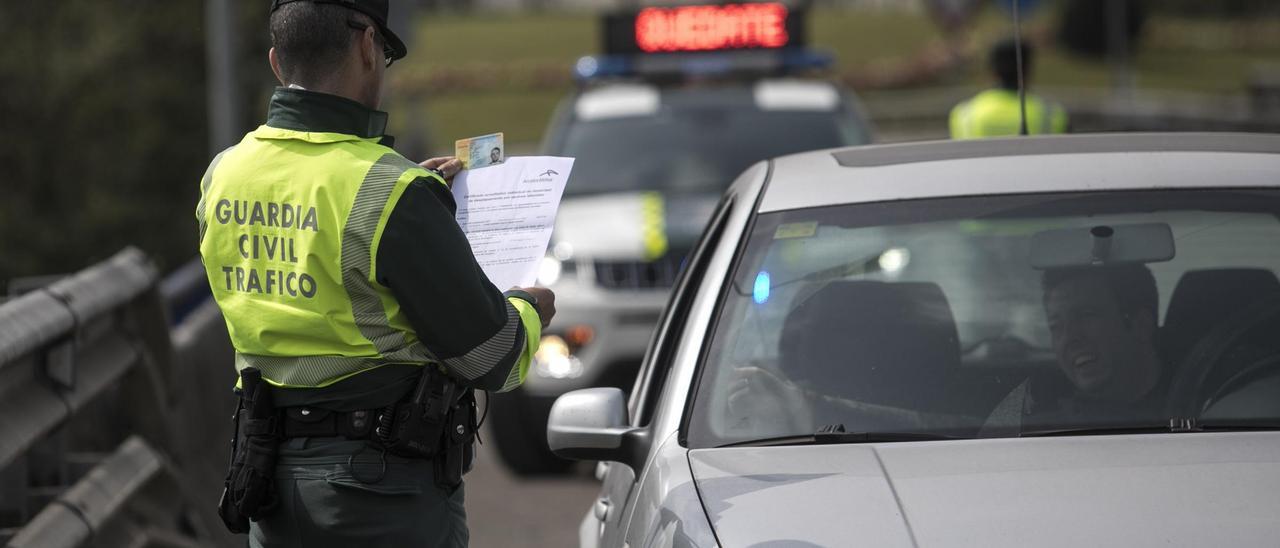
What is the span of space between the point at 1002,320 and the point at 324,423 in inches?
61.7

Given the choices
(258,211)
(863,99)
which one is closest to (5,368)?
(258,211)

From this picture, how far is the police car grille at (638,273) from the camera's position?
8664mm

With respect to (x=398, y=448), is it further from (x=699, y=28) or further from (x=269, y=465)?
(x=699, y=28)

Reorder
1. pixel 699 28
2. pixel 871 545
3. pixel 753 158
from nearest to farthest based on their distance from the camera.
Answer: pixel 871 545
pixel 753 158
pixel 699 28

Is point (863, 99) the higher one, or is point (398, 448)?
point (398, 448)

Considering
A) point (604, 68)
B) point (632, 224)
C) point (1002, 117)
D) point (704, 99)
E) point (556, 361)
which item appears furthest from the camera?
point (604, 68)

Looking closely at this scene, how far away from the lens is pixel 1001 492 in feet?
10.8

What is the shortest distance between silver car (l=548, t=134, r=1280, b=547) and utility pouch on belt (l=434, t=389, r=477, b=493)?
33 cm

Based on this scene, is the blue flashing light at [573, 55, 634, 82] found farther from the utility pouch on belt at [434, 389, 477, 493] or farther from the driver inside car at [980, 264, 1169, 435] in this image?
the utility pouch on belt at [434, 389, 477, 493]

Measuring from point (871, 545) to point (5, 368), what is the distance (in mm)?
2637

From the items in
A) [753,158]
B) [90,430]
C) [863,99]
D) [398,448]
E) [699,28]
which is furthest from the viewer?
[863,99]

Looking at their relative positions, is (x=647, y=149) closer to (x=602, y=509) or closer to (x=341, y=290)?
(x=602, y=509)

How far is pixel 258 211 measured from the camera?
347 cm

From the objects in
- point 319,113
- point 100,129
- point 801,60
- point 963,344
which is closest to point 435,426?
point 319,113
